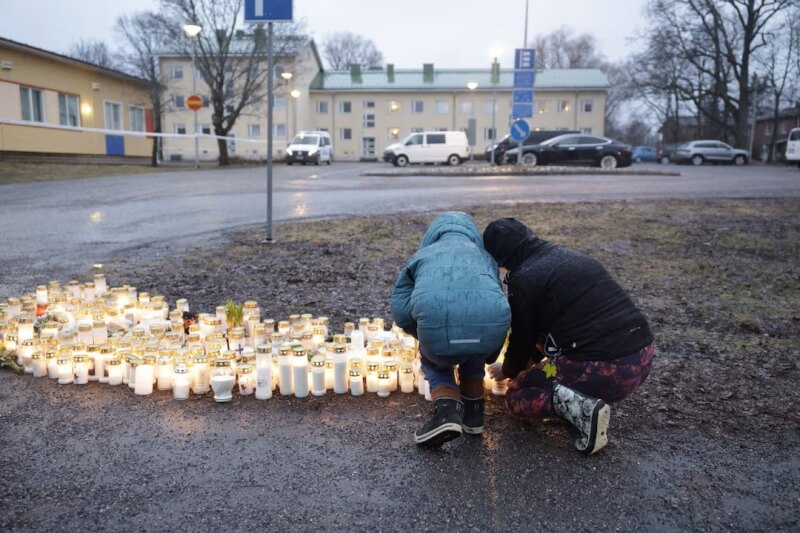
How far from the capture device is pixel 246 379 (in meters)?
3.62

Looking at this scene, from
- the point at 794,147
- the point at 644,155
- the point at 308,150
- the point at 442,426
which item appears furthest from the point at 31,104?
the point at 644,155

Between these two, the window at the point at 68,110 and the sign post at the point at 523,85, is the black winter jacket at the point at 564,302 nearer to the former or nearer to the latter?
the sign post at the point at 523,85

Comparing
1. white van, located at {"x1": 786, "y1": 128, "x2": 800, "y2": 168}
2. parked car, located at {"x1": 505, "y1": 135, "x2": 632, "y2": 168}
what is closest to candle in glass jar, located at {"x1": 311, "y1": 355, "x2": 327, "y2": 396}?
parked car, located at {"x1": 505, "y1": 135, "x2": 632, "y2": 168}

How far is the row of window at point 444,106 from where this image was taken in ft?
203

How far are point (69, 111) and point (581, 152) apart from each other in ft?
76.6

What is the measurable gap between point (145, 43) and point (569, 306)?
165 feet

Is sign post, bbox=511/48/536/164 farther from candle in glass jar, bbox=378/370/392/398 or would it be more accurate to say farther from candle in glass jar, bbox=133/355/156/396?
candle in glass jar, bbox=133/355/156/396

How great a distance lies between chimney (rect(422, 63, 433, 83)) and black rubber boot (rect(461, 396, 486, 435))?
62877mm

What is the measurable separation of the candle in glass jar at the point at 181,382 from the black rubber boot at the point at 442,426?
4.46 ft

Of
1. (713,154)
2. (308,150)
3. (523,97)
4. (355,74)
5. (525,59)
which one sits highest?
(355,74)

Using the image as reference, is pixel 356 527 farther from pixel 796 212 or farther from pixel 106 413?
pixel 796 212

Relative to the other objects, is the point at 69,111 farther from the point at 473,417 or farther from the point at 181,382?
the point at 473,417

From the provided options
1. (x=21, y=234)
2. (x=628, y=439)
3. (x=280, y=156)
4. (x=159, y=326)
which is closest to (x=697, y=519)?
(x=628, y=439)

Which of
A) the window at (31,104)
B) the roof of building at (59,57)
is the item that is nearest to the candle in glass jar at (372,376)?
the roof of building at (59,57)
